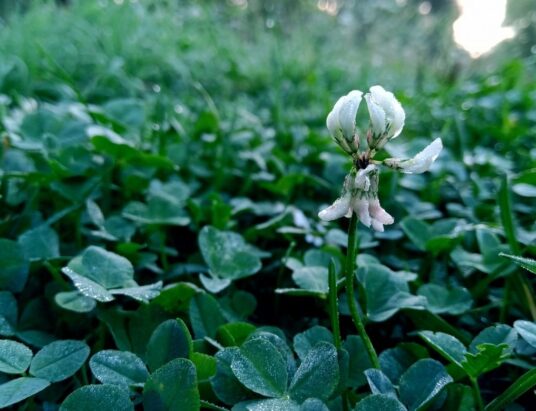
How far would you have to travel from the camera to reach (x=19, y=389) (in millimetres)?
666

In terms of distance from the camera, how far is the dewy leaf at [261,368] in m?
0.66

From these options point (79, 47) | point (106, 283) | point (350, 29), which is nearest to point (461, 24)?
point (350, 29)

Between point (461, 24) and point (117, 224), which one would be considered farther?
point (461, 24)

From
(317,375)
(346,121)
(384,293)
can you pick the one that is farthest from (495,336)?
(346,121)

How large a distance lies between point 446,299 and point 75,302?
61 centimetres

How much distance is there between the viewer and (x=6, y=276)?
89 cm

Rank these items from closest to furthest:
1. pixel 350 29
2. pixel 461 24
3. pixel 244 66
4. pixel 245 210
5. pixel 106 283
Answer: pixel 106 283, pixel 245 210, pixel 244 66, pixel 461 24, pixel 350 29

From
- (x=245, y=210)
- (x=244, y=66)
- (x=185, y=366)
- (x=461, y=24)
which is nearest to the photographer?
(x=185, y=366)

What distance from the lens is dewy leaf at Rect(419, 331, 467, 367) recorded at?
73 centimetres

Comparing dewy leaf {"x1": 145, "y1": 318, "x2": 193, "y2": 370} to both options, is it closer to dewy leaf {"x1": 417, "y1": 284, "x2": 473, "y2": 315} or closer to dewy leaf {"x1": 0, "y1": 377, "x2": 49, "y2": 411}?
dewy leaf {"x1": 0, "y1": 377, "x2": 49, "y2": 411}

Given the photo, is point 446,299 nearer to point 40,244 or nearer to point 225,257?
point 225,257

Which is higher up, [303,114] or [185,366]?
[303,114]

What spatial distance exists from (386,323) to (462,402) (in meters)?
0.23

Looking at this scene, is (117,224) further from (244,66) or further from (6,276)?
(244,66)
